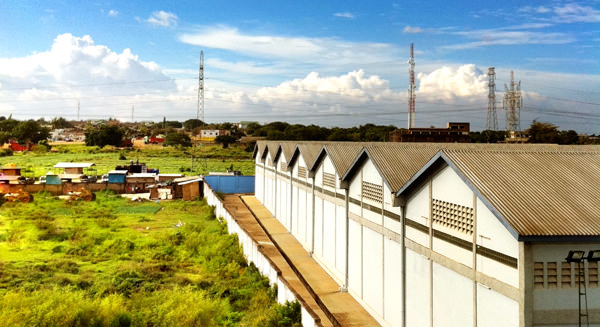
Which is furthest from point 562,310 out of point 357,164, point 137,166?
point 137,166

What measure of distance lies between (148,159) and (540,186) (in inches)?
3194

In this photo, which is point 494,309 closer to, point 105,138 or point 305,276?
point 305,276

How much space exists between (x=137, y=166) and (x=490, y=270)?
52023 millimetres

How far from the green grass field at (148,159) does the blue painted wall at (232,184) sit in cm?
1517

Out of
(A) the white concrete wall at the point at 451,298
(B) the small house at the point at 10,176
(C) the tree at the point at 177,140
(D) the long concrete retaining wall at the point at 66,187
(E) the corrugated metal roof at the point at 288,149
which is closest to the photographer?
(A) the white concrete wall at the point at 451,298

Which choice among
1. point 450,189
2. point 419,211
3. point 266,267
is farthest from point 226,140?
point 450,189

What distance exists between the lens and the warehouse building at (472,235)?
8.14 metres

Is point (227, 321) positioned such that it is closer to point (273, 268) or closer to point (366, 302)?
point (273, 268)

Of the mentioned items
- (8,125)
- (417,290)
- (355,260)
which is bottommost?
(355,260)

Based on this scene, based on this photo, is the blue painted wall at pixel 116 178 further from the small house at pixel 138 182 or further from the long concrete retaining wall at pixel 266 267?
the long concrete retaining wall at pixel 266 267

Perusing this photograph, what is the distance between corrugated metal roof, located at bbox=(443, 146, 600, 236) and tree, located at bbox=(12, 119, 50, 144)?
11591cm

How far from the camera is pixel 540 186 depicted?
9.27m

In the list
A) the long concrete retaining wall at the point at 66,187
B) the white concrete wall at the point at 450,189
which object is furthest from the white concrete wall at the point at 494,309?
the long concrete retaining wall at the point at 66,187

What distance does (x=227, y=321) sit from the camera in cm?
1495
